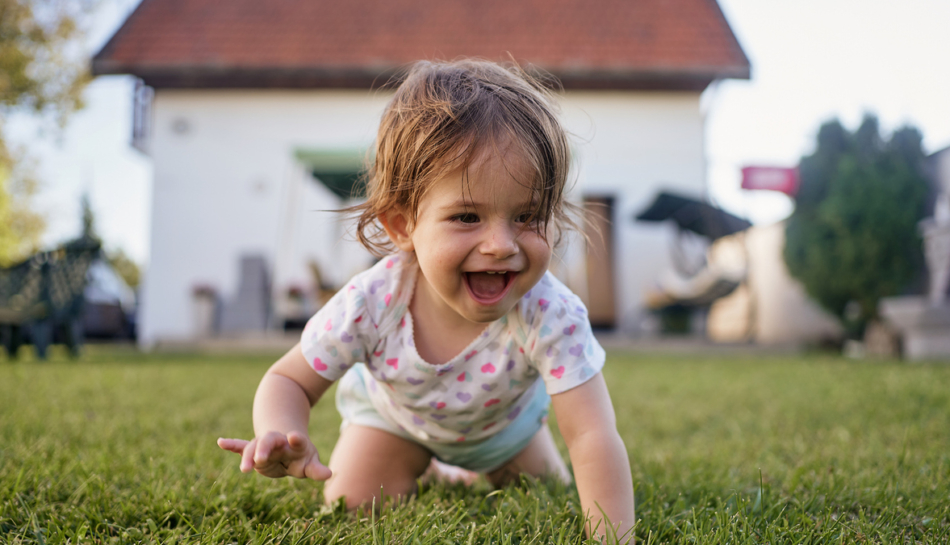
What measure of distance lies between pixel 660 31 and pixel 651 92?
97 centimetres

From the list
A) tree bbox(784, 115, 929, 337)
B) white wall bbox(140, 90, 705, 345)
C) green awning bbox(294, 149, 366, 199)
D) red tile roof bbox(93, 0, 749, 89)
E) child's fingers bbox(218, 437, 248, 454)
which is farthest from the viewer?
white wall bbox(140, 90, 705, 345)

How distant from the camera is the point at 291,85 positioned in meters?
9.27

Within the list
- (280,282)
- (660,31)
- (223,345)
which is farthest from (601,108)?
(223,345)

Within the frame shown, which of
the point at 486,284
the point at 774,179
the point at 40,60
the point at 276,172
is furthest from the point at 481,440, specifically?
the point at 40,60

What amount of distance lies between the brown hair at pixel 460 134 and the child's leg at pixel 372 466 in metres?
0.60

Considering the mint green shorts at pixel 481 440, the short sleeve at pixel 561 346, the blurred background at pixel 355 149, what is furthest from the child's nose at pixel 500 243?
the blurred background at pixel 355 149

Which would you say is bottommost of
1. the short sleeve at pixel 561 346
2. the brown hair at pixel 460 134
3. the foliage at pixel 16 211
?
the foliage at pixel 16 211

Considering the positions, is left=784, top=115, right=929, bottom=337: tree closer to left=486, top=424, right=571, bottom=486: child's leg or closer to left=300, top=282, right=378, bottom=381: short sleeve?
left=486, top=424, right=571, bottom=486: child's leg

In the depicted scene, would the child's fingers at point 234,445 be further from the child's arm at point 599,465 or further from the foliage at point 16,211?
the foliage at point 16,211

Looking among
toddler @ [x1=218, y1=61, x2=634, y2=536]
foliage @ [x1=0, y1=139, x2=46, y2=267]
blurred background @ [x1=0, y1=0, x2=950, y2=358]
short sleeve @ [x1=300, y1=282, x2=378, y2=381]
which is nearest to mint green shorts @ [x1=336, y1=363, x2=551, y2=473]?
toddler @ [x1=218, y1=61, x2=634, y2=536]

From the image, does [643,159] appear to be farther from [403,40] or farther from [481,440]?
[481,440]

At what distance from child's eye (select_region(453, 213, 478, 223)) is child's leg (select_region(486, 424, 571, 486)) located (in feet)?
2.70

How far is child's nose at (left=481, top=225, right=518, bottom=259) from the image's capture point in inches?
45.6

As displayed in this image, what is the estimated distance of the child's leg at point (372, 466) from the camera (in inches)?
61.1
